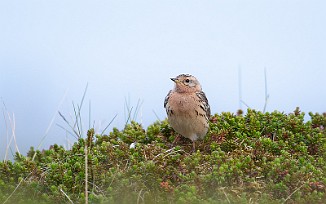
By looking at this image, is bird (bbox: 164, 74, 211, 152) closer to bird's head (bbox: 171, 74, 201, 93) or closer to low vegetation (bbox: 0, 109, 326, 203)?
bird's head (bbox: 171, 74, 201, 93)

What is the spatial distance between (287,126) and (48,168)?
3970mm

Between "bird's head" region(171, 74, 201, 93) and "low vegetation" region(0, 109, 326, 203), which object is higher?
"bird's head" region(171, 74, 201, 93)

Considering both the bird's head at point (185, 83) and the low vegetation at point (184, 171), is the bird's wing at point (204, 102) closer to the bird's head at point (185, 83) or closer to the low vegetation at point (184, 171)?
the bird's head at point (185, 83)

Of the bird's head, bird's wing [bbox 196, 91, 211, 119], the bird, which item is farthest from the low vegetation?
the bird's head

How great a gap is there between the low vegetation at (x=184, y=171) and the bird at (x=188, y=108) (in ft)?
0.69

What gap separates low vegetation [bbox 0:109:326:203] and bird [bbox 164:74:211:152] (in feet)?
0.69

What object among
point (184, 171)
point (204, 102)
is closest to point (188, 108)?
point (204, 102)

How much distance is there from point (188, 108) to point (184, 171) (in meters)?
1.78

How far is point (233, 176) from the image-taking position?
7656mm

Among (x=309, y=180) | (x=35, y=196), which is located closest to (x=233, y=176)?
(x=309, y=180)

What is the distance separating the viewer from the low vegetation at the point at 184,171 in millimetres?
7352

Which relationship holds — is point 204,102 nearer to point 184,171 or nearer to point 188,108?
point 188,108

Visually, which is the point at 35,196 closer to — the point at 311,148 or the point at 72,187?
the point at 72,187

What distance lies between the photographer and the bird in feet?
31.1
